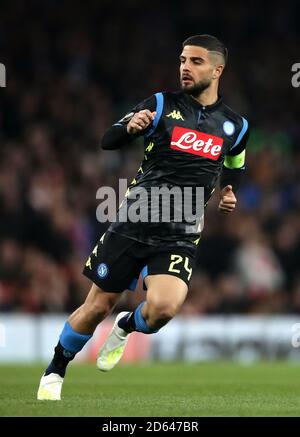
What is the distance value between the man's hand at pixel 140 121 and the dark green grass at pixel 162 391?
5.86 feet

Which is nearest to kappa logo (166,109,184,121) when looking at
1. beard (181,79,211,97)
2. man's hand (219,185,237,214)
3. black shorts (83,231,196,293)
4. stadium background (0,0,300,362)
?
beard (181,79,211,97)

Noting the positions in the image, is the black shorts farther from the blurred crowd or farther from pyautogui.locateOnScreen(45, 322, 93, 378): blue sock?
the blurred crowd

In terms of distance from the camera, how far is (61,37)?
19.1 m

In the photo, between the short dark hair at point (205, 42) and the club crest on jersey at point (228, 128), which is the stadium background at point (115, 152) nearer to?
the club crest on jersey at point (228, 128)

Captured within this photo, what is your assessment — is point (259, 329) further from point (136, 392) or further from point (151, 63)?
point (136, 392)

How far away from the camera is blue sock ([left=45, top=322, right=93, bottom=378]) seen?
7.79 m

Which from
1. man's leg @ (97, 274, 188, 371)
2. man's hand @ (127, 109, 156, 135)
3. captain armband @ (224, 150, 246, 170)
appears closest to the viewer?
man's hand @ (127, 109, 156, 135)

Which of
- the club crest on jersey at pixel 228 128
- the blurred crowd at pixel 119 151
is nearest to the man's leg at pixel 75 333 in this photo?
the club crest on jersey at pixel 228 128

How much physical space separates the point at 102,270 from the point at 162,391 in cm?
172

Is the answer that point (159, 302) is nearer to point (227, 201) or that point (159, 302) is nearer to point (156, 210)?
point (156, 210)

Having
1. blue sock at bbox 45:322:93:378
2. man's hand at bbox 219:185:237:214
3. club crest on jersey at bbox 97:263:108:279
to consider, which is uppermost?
man's hand at bbox 219:185:237:214

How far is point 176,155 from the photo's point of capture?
781 cm

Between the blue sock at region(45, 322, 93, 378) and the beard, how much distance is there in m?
1.80

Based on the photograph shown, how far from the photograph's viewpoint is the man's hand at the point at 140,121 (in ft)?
24.0
